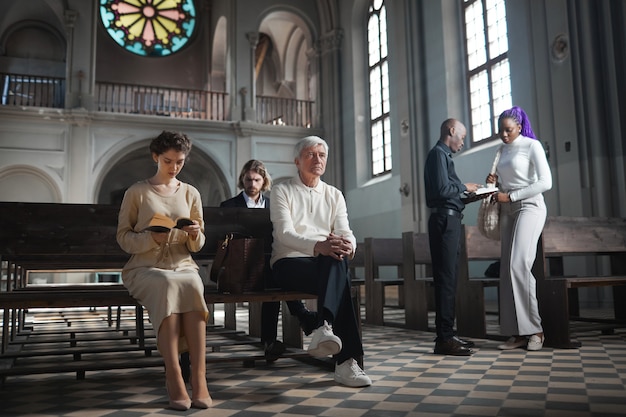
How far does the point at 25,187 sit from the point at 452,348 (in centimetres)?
1379

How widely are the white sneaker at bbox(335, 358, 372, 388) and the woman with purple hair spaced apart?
170 cm

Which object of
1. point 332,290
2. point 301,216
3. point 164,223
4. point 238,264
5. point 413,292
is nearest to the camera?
point 164,223

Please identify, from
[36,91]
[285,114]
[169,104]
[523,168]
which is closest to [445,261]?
[523,168]

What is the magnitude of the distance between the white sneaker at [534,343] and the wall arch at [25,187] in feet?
41.8

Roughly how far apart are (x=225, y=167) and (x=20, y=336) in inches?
397

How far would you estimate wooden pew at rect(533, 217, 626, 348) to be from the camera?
14.3 ft

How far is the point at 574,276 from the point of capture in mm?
5434

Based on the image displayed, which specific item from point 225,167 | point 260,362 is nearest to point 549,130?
point 260,362

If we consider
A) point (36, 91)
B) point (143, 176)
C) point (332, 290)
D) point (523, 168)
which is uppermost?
point (36, 91)

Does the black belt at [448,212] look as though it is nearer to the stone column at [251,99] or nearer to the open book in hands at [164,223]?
the open book in hands at [164,223]

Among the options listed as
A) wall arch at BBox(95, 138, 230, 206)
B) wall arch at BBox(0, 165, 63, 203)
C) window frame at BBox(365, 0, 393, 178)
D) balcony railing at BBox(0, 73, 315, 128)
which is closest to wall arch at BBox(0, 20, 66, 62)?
balcony railing at BBox(0, 73, 315, 128)

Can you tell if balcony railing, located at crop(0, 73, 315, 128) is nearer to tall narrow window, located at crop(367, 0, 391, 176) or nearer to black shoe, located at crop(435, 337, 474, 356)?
tall narrow window, located at crop(367, 0, 391, 176)

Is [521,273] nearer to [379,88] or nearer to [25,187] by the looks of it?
[379,88]

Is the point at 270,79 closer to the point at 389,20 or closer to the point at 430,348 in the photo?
the point at 389,20
